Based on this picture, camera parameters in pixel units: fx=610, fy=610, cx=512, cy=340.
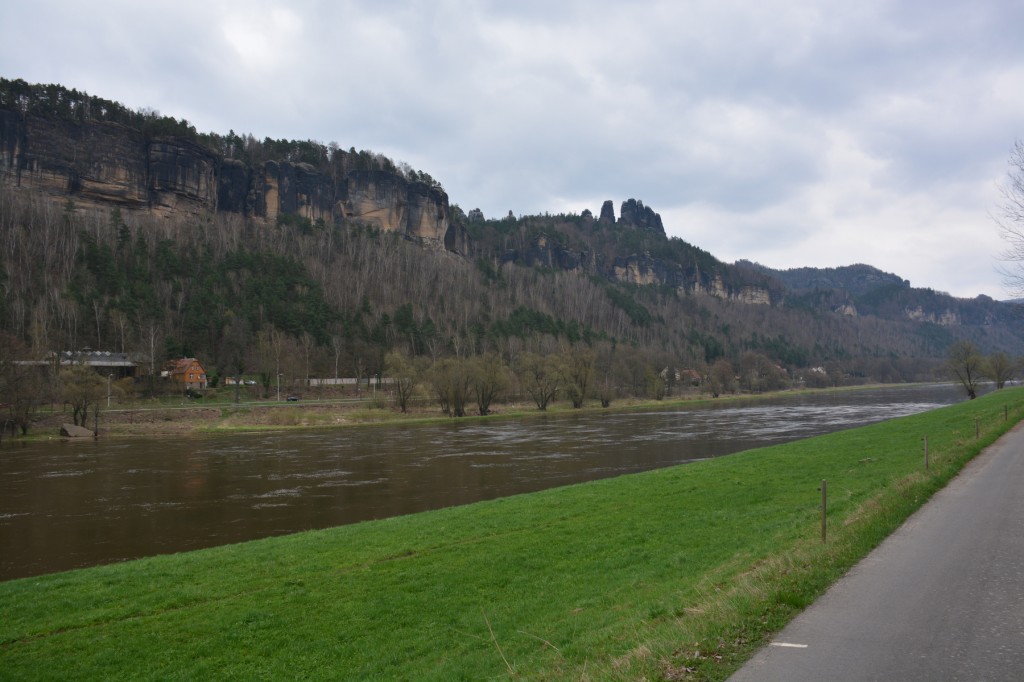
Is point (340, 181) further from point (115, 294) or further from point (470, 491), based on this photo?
point (470, 491)

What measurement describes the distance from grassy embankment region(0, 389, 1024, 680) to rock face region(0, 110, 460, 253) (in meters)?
158

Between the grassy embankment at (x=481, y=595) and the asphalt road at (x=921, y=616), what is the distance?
353mm

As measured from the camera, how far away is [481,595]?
10984 millimetres

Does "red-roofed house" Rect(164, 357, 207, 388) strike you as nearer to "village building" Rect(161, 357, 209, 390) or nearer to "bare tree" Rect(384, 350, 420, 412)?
"village building" Rect(161, 357, 209, 390)

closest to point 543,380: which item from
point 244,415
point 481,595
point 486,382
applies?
point 486,382

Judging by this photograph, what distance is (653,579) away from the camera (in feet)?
35.9

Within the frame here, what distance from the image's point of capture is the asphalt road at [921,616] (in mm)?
5387

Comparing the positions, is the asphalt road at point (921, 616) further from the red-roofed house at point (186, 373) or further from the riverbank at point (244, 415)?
the red-roofed house at point (186, 373)

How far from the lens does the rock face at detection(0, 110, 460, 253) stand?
134250 mm

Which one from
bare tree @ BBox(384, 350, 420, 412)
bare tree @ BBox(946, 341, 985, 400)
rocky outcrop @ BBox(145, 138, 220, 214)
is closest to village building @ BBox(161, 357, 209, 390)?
bare tree @ BBox(384, 350, 420, 412)

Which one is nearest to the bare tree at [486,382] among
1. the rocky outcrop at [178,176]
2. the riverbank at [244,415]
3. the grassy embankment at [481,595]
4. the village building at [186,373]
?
the riverbank at [244,415]

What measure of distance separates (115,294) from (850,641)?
122 m

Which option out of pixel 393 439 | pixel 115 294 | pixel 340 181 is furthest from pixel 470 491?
pixel 340 181

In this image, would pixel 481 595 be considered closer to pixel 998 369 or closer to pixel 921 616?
pixel 921 616
